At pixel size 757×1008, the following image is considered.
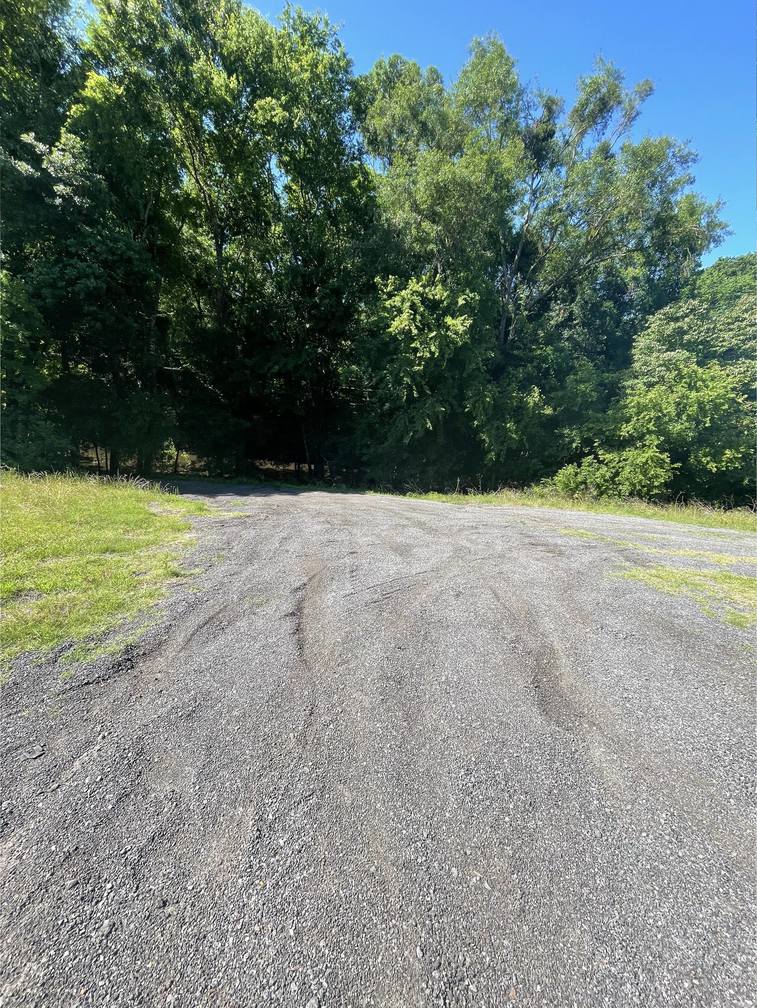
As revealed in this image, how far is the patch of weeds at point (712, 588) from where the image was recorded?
11.5 ft

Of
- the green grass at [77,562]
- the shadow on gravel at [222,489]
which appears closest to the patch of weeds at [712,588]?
the green grass at [77,562]

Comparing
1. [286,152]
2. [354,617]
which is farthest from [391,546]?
[286,152]

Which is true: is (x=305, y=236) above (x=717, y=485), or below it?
above

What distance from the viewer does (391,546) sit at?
205 inches

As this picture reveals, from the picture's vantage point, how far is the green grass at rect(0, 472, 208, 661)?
2744 mm

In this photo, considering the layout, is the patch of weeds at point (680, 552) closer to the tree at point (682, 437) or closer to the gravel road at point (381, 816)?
the gravel road at point (381, 816)

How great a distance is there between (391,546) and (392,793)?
11.7ft

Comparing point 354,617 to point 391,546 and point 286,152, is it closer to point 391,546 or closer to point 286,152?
point 391,546

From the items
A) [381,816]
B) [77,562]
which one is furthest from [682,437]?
[77,562]

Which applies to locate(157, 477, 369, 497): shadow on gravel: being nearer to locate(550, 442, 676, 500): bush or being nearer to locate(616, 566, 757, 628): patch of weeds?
locate(550, 442, 676, 500): bush

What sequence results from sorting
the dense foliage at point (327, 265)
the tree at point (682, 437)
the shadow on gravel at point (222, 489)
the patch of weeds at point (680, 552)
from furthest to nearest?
1. the tree at point (682, 437)
2. the dense foliage at point (327, 265)
3. the shadow on gravel at point (222, 489)
4. the patch of weeds at point (680, 552)

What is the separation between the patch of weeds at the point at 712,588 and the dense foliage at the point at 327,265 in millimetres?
9123

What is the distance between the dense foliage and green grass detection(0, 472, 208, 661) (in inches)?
207

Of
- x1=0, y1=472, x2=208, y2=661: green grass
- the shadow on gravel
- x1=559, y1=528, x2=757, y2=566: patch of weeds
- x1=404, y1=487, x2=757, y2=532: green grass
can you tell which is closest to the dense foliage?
x1=404, y1=487, x2=757, y2=532: green grass
